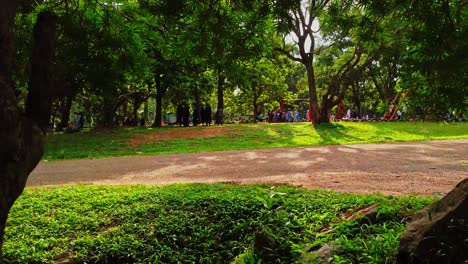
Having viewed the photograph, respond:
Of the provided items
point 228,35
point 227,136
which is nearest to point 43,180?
point 228,35

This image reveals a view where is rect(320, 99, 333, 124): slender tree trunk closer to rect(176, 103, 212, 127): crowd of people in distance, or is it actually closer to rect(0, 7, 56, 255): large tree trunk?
rect(176, 103, 212, 127): crowd of people in distance

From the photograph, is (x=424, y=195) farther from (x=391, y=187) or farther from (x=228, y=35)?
(x=228, y=35)

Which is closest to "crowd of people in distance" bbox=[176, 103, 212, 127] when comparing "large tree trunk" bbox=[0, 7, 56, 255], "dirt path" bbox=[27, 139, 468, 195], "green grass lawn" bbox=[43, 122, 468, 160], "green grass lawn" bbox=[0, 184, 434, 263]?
"green grass lawn" bbox=[43, 122, 468, 160]

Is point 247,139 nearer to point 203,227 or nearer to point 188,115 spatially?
point 188,115

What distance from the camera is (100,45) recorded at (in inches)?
204

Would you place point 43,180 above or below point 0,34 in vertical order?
below

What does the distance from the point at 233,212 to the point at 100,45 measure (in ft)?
8.70

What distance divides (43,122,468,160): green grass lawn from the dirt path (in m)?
2.49

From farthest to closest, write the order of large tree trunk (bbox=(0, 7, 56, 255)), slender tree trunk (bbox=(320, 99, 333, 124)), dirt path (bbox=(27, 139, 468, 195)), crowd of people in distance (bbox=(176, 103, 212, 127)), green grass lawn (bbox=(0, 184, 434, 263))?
crowd of people in distance (bbox=(176, 103, 212, 127)) → slender tree trunk (bbox=(320, 99, 333, 124)) → dirt path (bbox=(27, 139, 468, 195)) → green grass lawn (bbox=(0, 184, 434, 263)) → large tree trunk (bbox=(0, 7, 56, 255))

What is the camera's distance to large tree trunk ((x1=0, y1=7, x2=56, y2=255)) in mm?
3277

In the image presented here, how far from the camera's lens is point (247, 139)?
17531 millimetres

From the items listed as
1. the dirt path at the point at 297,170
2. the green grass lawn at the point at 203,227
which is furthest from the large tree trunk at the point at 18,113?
the dirt path at the point at 297,170

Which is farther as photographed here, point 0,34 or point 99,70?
point 99,70

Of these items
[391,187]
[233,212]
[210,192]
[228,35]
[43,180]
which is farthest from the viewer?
[43,180]
